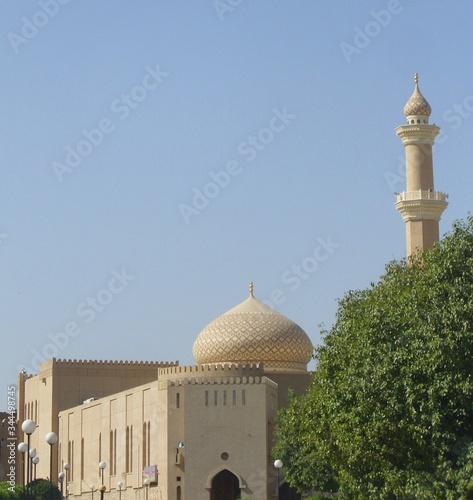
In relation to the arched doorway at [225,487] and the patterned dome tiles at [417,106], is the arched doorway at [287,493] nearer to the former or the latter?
the arched doorway at [225,487]

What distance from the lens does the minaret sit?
4288 cm

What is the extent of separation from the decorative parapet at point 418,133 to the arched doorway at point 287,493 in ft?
42.0

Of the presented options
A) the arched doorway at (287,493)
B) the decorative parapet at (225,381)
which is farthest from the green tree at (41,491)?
the arched doorway at (287,493)

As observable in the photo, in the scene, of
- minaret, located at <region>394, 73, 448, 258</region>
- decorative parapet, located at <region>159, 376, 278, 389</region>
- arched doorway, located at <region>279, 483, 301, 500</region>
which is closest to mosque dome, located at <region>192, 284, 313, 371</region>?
decorative parapet, located at <region>159, 376, 278, 389</region>

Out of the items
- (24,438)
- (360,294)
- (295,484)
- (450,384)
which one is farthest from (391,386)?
(24,438)

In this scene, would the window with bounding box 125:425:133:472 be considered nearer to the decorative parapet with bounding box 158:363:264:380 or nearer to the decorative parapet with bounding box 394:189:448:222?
the decorative parapet with bounding box 158:363:264:380

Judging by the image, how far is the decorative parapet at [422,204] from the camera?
140 feet

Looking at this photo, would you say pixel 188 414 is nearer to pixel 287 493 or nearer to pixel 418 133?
pixel 287 493

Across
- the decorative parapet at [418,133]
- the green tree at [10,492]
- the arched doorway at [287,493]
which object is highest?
the decorative parapet at [418,133]

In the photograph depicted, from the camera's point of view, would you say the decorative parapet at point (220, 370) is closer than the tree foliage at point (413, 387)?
No

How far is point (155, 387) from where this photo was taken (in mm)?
43906

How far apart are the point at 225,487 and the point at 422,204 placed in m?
12.0

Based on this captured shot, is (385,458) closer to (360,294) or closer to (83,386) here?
(360,294)

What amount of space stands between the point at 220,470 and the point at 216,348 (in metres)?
6.06
